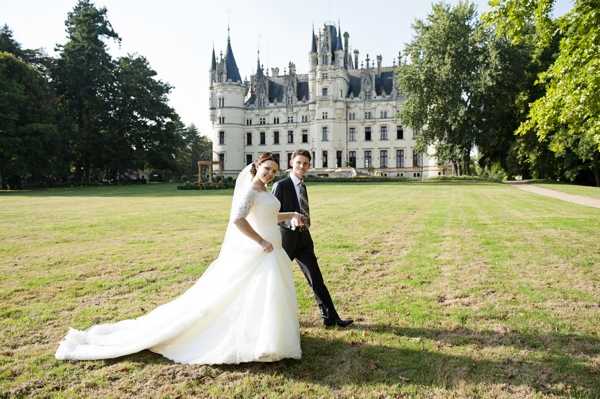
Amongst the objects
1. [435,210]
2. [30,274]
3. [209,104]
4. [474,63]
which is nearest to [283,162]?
[209,104]

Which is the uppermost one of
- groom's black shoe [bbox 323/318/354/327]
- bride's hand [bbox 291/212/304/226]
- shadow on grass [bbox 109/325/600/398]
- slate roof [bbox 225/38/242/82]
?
slate roof [bbox 225/38/242/82]

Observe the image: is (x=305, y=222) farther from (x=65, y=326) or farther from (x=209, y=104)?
(x=209, y=104)

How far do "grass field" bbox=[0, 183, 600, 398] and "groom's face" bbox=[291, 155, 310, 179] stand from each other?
5.66 feet

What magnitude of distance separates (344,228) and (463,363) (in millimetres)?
7978

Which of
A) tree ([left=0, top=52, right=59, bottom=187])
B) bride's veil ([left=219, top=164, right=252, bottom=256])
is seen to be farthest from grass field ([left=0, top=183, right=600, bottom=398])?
tree ([left=0, top=52, right=59, bottom=187])

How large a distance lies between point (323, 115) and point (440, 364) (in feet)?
211

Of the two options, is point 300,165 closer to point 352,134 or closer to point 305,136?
point 352,134

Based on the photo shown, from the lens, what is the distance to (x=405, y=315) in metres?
5.26

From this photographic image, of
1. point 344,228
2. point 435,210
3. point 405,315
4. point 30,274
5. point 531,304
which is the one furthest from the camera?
point 435,210

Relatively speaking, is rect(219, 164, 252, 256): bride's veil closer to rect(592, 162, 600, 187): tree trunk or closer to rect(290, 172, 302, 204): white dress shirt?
rect(290, 172, 302, 204): white dress shirt

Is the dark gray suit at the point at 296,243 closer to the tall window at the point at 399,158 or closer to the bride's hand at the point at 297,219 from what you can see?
the bride's hand at the point at 297,219

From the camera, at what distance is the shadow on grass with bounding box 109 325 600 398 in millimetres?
3686

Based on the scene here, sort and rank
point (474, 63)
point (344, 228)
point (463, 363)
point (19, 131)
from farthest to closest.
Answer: point (474, 63) < point (19, 131) < point (344, 228) < point (463, 363)

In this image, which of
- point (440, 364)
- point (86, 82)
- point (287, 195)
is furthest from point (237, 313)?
point (86, 82)
